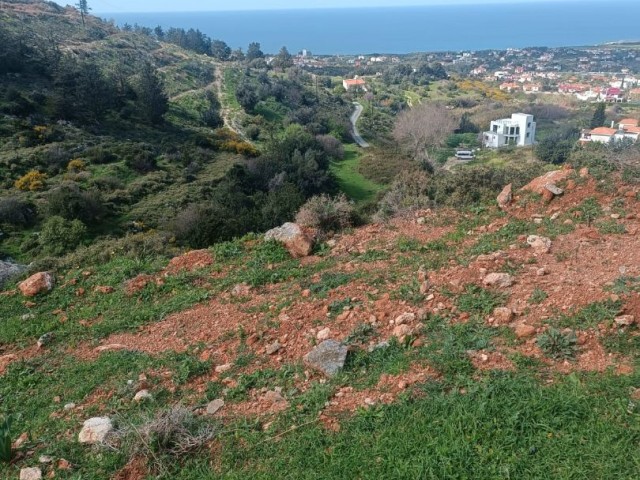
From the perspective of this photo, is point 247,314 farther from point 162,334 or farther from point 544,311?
point 544,311

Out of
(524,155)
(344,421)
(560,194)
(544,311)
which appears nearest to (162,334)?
(344,421)

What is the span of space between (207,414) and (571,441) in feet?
9.46

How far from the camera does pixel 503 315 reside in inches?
199

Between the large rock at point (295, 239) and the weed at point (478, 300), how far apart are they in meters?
2.86

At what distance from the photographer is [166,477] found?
387 centimetres

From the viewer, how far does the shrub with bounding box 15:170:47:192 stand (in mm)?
20406

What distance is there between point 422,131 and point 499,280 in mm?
36663

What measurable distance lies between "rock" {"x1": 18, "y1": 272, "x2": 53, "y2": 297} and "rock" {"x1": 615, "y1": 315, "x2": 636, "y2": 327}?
7.58 meters

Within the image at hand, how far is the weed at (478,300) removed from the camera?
17.4ft

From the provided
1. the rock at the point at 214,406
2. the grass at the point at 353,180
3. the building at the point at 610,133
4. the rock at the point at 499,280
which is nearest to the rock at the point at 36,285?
the rock at the point at 214,406

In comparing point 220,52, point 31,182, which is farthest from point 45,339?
point 220,52

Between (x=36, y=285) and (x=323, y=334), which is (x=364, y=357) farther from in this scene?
(x=36, y=285)

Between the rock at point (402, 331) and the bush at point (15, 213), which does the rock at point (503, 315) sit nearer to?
the rock at point (402, 331)

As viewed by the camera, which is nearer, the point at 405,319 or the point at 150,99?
the point at 405,319
